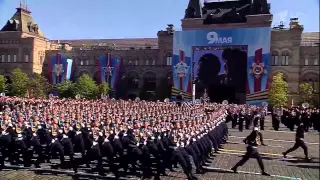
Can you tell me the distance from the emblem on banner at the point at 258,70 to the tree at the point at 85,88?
24150mm

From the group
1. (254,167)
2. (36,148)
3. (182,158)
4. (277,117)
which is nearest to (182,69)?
(277,117)

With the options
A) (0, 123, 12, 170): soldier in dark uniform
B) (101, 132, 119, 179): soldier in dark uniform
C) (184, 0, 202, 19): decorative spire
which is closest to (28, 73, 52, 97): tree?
(0, 123, 12, 170): soldier in dark uniform

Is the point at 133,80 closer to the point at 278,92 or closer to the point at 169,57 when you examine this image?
the point at 169,57

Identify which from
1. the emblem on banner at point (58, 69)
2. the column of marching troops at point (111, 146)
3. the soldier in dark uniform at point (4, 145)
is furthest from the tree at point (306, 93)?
the soldier in dark uniform at point (4, 145)

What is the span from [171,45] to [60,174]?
51.8m

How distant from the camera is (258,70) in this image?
53.8 metres

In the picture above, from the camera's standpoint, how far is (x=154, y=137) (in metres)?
14.8

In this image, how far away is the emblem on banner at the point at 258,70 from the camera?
53625mm

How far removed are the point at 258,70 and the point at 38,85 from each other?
32495 millimetres

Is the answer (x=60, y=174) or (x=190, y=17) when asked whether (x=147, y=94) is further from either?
(x=60, y=174)

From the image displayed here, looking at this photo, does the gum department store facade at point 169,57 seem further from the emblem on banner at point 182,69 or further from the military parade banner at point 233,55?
the emblem on banner at point 182,69

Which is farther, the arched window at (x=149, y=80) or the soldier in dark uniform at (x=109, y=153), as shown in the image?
the arched window at (x=149, y=80)

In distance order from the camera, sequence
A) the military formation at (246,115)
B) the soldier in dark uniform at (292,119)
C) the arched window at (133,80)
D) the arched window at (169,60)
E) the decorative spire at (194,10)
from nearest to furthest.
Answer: the soldier in dark uniform at (292,119)
the military formation at (246,115)
the arched window at (169,60)
the decorative spire at (194,10)
the arched window at (133,80)

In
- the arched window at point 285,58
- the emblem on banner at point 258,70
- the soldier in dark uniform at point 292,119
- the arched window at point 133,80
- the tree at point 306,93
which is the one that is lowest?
the soldier in dark uniform at point 292,119
